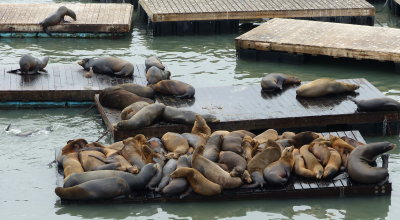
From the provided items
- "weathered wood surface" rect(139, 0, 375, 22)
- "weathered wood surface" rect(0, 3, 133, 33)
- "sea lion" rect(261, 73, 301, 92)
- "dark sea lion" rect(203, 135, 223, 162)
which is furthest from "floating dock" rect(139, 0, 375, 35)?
"dark sea lion" rect(203, 135, 223, 162)

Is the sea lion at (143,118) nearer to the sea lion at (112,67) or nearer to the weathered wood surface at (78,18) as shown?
the sea lion at (112,67)

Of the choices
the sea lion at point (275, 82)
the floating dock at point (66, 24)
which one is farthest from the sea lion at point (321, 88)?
the floating dock at point (66, 24)

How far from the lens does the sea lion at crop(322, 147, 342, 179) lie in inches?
373

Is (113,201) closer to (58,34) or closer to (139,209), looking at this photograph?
(139,209)

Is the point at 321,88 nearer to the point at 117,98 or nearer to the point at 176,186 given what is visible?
the point at 117,98

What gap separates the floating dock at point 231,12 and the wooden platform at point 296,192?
914cm

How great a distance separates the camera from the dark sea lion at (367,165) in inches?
371

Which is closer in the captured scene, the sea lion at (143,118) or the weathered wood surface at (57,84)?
the sea lion at (143,118)

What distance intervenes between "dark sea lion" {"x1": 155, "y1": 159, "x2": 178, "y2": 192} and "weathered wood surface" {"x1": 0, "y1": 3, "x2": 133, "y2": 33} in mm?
8612

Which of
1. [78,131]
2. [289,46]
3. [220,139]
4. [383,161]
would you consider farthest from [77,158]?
[289,46]

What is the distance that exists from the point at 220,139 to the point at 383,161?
5.98 ft

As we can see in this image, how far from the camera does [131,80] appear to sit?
44.3 ft

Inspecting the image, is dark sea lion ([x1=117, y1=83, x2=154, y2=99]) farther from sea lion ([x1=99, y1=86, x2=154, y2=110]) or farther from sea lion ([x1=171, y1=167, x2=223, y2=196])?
sea lion ([x1=171, y1=167, x2=223, y2=196])

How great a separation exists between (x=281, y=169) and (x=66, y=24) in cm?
953
